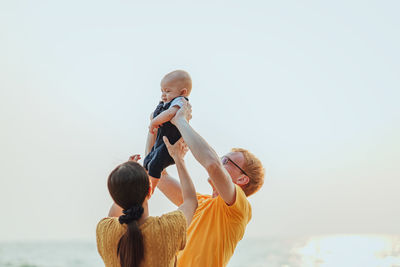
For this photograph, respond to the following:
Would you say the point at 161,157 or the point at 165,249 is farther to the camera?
A: the point at 161,157

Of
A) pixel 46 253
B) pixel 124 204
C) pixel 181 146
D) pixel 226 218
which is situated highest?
pixel 46 253

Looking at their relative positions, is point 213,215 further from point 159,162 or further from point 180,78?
point 180,78

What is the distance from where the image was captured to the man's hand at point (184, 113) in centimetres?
281

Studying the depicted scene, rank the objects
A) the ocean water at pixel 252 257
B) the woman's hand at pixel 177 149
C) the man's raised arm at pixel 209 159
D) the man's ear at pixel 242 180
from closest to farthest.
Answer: the man's raised arm at pixel 209 159, the woman's hand at pixel 177 149, the man's ear at pixel 242 180, the ocean water at pixel 252 257

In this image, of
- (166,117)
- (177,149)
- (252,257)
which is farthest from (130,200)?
(252,257)

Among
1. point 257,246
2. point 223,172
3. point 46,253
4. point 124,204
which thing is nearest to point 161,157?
point 223,172

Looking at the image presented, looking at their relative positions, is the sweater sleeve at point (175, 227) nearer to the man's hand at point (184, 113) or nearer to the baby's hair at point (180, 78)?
the man's hand at point (184, 113)

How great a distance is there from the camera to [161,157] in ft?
9.61

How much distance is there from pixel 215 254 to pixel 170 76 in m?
0.98

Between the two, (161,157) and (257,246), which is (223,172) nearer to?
(161,157)

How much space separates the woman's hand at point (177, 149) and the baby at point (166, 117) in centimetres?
9

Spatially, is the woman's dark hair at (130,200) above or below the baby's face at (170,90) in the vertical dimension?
below

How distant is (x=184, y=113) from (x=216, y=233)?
64 cm

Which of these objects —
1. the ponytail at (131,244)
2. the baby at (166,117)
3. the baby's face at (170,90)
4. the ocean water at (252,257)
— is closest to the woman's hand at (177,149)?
the baby at (166,117)
